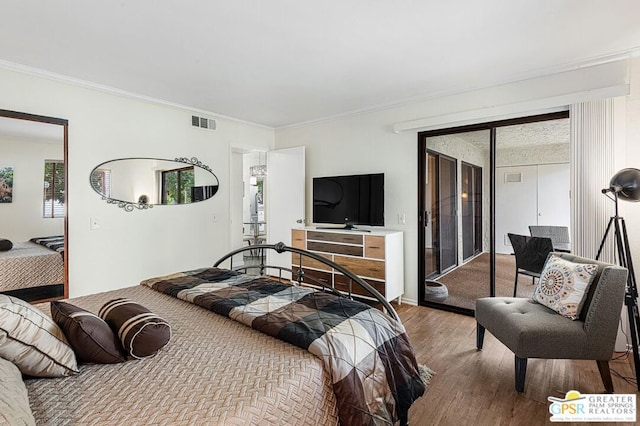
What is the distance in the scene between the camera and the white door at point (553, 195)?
318 centimetres

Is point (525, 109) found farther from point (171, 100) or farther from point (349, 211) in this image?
point (171, 100)

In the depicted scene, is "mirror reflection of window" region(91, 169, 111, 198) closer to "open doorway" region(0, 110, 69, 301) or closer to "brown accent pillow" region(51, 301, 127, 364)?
"open doorway" region(0, 110, 69, 301)

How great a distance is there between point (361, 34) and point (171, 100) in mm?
2593

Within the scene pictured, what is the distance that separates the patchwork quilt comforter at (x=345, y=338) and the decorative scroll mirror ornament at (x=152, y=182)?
225 centimetres

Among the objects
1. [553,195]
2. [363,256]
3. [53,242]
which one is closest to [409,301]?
[363,256]

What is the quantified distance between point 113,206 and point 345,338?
132 inches

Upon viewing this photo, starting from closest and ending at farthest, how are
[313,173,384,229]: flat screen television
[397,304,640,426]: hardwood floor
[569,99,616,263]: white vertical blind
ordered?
1. [397,304,640,426]: hardwood floor
2. [569,99,616,263]: white vertical blind
3. [313,173,384,229]: flat screen television

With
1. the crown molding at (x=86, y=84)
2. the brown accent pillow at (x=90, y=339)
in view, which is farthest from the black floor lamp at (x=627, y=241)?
the crown molding at (x=86, y=84)

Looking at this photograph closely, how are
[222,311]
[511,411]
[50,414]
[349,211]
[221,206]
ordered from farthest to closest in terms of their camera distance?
[221,206]
[349,211]
[511,411]
[222,311]
[50,414]

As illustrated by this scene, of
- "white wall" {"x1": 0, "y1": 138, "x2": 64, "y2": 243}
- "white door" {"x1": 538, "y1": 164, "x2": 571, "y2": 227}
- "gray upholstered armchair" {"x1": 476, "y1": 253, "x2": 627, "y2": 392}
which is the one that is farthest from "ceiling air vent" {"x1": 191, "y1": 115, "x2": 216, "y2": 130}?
"gray upholstered armchair" {"x1": 476, "y1": 253, "x2": 627, "y2": 392}

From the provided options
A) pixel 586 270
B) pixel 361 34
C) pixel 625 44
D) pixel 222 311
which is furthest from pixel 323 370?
pixel 625 44

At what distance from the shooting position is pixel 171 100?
3994 millimetres

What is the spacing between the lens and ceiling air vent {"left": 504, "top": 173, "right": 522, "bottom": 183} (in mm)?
3473

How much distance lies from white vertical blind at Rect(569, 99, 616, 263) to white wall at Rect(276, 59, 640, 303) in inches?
5.4
